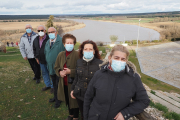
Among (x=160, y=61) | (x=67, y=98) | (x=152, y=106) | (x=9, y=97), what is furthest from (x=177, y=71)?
(x=9, y=97)

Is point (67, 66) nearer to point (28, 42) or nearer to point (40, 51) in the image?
point (40, 51)

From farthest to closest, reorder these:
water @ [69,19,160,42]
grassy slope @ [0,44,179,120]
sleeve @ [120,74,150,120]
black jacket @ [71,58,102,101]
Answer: water @ [69,19,160,42], grassy slope @ [0,44,179,120], black jacket @ [71,58,102,101], sleeve @ [120,74,150,120]

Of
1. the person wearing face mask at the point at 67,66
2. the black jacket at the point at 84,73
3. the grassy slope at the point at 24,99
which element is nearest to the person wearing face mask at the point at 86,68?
the black jacket at the point at 84,73

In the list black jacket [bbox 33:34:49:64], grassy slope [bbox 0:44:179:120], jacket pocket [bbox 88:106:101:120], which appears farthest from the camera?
black jacket [bbox 33:34:49:64]

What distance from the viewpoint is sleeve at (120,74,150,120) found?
4.56 feet

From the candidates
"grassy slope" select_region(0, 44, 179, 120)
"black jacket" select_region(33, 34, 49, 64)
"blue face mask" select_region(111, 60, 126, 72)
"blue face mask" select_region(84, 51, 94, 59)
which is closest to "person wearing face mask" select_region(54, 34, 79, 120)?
"blue face mask" select_region(84, 51, 94, 59)

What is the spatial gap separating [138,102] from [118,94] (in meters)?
0.24

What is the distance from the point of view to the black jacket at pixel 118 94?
140 centimetres

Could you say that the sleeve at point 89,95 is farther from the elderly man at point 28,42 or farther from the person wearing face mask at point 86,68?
the elderly man at point 28,42

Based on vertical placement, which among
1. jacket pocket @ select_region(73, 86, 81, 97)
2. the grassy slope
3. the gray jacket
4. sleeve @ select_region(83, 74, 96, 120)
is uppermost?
the gray jacket

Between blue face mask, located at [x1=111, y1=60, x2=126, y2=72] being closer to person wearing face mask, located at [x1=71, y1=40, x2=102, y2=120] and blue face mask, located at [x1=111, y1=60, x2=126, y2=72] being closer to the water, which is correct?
person wearing face mask, located at [x1=71, y1=40, x2=102, y2=120]

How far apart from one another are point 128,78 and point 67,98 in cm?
189

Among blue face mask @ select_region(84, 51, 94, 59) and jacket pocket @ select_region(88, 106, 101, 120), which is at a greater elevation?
blue face mask @ select_region(84, 51, 94, 59)

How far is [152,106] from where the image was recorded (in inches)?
136
